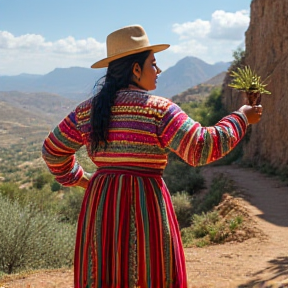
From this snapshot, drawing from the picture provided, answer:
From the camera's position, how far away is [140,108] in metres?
2.01

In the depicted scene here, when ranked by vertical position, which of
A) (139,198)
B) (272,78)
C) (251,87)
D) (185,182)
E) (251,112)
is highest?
(272,78)

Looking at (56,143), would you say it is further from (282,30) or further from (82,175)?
(282,30)

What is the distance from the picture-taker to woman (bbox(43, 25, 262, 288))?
196cm

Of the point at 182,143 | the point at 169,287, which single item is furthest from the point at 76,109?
the point at 169,287

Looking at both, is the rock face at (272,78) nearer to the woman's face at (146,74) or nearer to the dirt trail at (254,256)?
the dirt trail at (254,256)

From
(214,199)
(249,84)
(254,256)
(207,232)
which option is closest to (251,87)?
(249,84)

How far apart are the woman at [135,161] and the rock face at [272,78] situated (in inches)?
486

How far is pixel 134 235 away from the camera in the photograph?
2035 millimetres

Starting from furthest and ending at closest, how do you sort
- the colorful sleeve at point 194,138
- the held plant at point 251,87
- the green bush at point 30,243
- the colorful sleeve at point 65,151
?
the green bush at point 30,243 → the colorful sleeve at point 65,151 → the held plant at point 251,87 → the colorful sleeve at point 194,138

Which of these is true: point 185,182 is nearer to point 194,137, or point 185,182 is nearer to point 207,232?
point 207,232

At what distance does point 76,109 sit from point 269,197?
9.67 metres

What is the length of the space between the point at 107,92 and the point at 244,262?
4799 millimetres

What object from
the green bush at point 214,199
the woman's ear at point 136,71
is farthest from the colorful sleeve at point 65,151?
the green bush at point 214,199

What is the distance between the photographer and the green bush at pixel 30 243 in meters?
7.89
